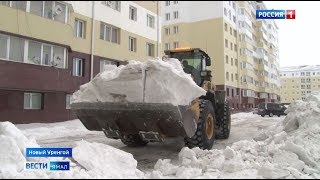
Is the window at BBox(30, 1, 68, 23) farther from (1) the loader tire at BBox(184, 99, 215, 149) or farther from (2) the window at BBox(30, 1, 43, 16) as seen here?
Answer: (1) the loader tire at BBox(184, 99, 215, 149)

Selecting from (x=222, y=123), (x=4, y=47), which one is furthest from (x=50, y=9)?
(x=222, y=123)

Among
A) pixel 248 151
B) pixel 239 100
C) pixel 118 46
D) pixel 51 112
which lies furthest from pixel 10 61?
pixel 239 100

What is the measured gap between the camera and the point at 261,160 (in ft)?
20.9

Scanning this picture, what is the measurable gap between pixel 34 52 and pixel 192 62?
959 centimetres

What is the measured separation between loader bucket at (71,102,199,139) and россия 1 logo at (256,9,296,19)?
3.01 m

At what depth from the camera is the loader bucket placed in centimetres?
713

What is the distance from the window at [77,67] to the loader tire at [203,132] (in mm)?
12801

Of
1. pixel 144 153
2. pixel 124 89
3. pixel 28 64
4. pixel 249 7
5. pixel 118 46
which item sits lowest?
pixel 144 153

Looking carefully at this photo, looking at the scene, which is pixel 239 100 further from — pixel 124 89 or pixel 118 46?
pixel 124 89

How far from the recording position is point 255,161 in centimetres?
627

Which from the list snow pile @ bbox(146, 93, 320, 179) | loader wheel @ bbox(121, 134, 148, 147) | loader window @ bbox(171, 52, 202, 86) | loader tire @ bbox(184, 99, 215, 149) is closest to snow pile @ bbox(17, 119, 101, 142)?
loader wheel @ bbox(121, 134, 148, 147)

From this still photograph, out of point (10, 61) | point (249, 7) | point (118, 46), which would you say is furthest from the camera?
point (249, 7)

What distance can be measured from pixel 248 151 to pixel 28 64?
1224 cm

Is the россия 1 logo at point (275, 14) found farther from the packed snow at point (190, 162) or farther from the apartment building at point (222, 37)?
the apartment building at point (222, 37)
